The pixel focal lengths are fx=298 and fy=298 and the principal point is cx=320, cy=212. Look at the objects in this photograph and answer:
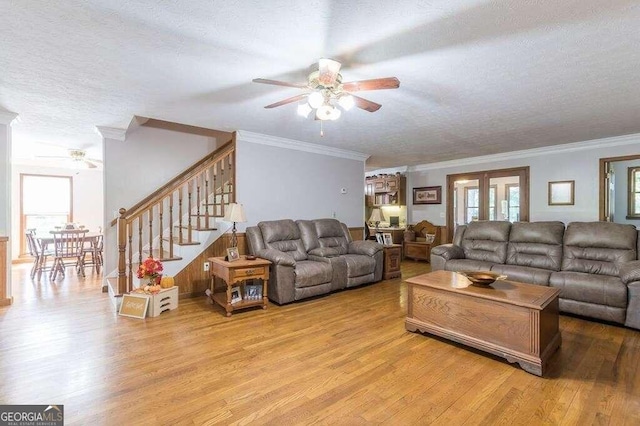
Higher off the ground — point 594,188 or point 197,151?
point 197,151

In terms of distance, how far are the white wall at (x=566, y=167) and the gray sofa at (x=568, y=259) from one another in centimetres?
163

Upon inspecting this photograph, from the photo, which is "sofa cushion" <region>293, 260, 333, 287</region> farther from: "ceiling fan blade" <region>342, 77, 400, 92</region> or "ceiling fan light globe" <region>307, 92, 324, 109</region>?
"ceiling fan blade" <region>342, 77, 400, 92</region>

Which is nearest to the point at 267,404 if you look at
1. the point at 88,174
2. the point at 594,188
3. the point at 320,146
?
the point at 320,146

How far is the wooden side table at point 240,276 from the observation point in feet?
11.3

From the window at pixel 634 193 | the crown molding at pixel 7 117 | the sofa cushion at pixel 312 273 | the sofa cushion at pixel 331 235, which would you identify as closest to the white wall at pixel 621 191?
the window at pixel 634 193

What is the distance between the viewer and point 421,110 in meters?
3.50

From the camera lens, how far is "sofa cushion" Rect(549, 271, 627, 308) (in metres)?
3.04

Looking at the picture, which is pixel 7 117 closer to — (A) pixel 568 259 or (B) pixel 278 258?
(B) pixel 278 258

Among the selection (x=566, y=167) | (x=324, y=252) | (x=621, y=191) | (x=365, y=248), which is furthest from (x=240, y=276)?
(x=621, y=191)

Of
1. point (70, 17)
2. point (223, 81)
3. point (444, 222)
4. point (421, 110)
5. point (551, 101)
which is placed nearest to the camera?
point (70, 17)

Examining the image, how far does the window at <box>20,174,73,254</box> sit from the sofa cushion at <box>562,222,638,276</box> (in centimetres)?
989

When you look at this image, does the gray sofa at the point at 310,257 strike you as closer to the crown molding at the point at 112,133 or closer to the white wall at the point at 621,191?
the crown molding at the point at 112,133

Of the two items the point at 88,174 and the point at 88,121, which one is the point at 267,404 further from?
the point at 88,174

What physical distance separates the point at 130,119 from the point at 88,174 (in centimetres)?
493
